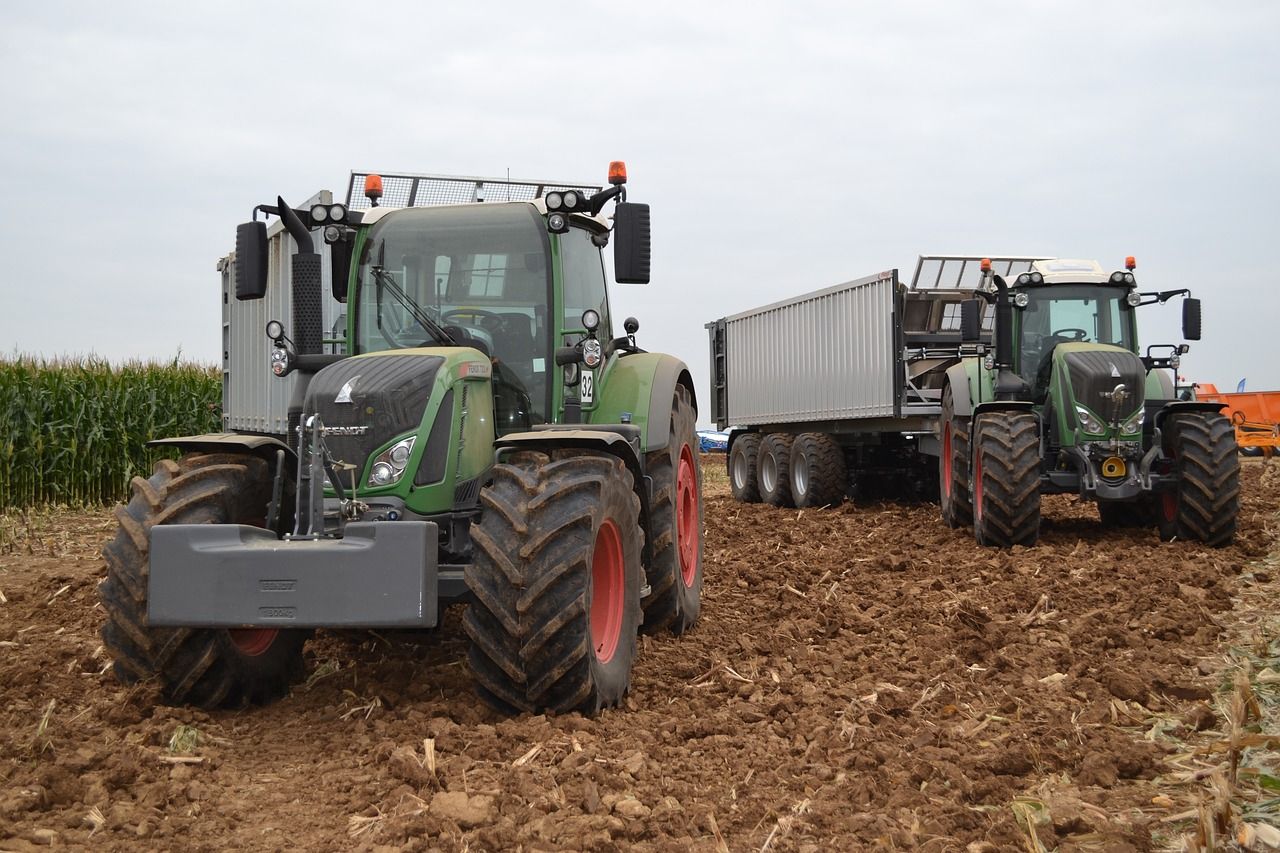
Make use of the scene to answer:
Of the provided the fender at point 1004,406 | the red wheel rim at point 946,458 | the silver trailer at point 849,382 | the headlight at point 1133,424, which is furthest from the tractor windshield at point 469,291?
the silver trailer at point 849,382

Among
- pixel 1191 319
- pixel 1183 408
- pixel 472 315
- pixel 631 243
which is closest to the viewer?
pixel 631 243

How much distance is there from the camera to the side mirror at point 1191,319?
11.6 meters

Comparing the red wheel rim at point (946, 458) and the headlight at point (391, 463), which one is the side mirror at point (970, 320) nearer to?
the red wheel rim at point (946, 458)

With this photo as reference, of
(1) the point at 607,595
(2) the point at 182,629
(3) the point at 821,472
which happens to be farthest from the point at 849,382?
(2) the point at 182,629

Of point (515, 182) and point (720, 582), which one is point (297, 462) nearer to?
point (515, 182)

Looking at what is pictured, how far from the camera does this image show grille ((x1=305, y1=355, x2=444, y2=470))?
548cm

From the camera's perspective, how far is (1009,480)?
10703 millimetres

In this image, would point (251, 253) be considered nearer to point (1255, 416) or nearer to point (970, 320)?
point (970, 320)

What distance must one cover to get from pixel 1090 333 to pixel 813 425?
6311mm

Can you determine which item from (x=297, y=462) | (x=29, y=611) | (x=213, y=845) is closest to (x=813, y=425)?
(x=29, y=611)

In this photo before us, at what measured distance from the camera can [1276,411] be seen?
87.5ft

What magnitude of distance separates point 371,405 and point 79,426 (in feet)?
37.2

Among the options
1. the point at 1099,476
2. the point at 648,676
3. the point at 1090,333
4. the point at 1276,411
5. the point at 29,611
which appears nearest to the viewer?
the point at 648,676

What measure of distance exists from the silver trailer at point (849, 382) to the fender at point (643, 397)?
7.56 meters
